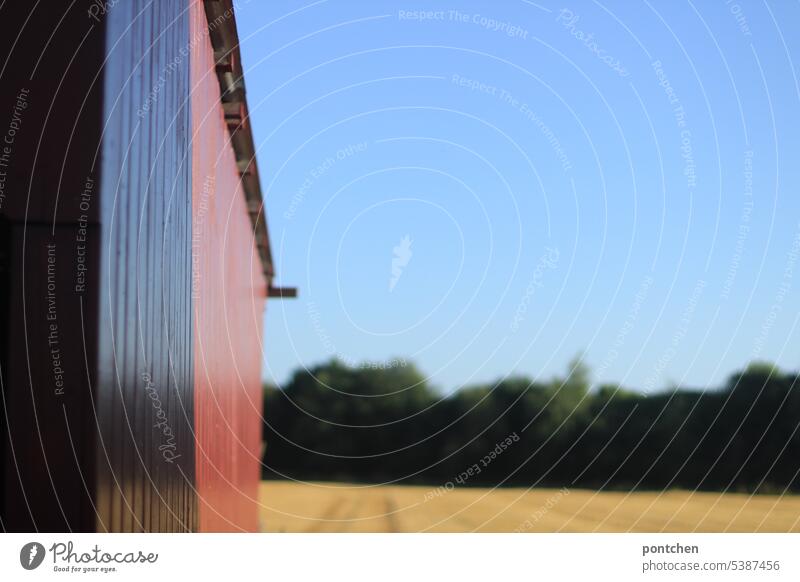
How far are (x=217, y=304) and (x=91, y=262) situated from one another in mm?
5285

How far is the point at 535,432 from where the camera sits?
5722cm

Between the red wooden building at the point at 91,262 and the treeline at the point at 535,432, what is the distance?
3613 cm

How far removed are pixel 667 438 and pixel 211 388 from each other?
4075 centimetres

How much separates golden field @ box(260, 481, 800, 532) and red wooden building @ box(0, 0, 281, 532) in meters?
18.1

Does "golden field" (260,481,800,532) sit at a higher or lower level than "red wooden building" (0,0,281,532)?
lower

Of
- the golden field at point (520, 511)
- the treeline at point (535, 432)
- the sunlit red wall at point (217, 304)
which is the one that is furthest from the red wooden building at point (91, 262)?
the treeline at point (535, 432)

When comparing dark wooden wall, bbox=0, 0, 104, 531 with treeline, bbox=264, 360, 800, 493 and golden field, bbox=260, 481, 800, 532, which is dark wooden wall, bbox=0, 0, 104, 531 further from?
treeline, bbox=264, 360, 800, 493

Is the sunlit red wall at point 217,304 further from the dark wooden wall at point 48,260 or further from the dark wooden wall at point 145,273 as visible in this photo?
the dark wooden wall at point 48,260

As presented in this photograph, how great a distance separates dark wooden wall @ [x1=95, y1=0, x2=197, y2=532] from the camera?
17.2 feet

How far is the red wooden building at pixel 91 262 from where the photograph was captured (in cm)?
500

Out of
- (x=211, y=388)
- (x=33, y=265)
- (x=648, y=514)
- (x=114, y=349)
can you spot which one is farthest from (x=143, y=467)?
(x=648, y=514)

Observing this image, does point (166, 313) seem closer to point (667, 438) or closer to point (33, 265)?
point (33, 265)

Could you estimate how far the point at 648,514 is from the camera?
2977 cm

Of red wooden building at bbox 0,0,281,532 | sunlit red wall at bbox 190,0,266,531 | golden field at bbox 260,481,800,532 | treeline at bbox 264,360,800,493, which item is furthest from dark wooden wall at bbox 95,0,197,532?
treeline at bbox 264,360,800,493
